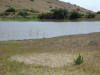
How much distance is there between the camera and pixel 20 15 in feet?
258

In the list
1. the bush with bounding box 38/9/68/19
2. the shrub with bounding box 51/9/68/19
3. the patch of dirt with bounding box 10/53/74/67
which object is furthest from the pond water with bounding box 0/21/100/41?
the shrub with bounding box 51/9/68/19

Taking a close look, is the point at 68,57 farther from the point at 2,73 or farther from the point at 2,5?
the point at 2,5

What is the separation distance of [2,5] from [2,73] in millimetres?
89401

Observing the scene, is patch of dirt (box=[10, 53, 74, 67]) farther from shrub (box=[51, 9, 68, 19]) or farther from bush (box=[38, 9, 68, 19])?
shrub (box=[51, 9, 68, 19])

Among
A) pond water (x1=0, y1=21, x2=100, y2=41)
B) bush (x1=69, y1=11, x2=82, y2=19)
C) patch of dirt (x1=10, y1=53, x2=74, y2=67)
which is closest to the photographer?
patch of dirt (x1=10, y1=53, x2=74, y2=67)

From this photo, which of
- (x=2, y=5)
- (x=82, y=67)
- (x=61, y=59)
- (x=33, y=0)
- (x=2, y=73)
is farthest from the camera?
(x=33, y=0)

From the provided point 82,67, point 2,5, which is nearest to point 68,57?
point 82,67

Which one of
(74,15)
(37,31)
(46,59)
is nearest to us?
(46,59)

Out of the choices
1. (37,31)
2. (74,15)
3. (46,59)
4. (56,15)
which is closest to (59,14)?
(56,15)

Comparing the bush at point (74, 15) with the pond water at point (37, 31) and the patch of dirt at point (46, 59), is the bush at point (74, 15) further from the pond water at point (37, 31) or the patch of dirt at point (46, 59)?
the patch of dirt at point (46, 59)

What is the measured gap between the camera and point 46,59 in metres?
13.8

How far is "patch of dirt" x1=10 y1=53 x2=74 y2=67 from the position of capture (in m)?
12.8

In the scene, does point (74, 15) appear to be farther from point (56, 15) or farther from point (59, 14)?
point (56, 15)

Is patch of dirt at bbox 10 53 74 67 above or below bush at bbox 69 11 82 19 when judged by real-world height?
below
